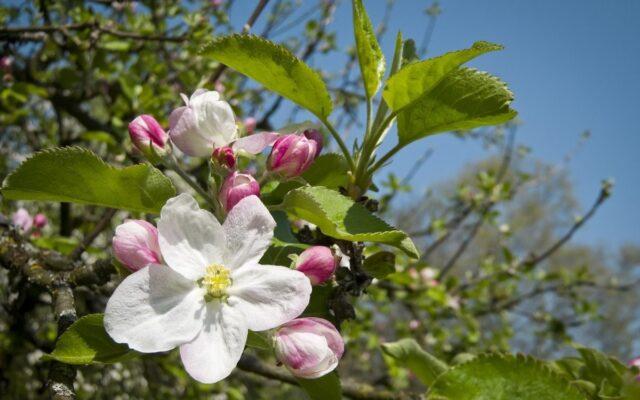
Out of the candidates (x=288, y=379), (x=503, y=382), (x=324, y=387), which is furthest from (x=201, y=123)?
(x=288, y=379)

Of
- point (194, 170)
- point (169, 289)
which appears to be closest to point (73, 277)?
point (169, 289)

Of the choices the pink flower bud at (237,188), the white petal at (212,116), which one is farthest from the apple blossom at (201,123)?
the pink flower bud at (237,188)

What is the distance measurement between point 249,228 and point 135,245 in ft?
0.53

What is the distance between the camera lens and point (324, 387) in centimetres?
92

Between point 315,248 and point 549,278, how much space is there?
3.55m

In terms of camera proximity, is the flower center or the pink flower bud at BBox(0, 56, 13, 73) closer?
the flower center

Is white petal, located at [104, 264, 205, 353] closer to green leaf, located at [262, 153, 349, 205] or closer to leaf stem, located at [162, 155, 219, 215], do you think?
leaf stem, located at [162, 155, 219, 215]

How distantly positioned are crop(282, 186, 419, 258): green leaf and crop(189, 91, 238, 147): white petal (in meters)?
0.17

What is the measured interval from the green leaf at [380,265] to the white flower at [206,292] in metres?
0.23

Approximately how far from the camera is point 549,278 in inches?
154

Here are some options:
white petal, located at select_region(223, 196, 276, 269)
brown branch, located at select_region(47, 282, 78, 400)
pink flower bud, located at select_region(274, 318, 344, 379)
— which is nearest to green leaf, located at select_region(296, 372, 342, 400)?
pink flower bud, located at select_region(274, 318, 344, 379)

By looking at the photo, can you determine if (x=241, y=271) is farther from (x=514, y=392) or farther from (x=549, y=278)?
(x=549, y=278)

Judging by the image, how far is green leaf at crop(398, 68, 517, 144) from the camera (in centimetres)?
88

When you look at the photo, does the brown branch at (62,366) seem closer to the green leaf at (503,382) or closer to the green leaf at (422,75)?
the green leaf at (503,382)
